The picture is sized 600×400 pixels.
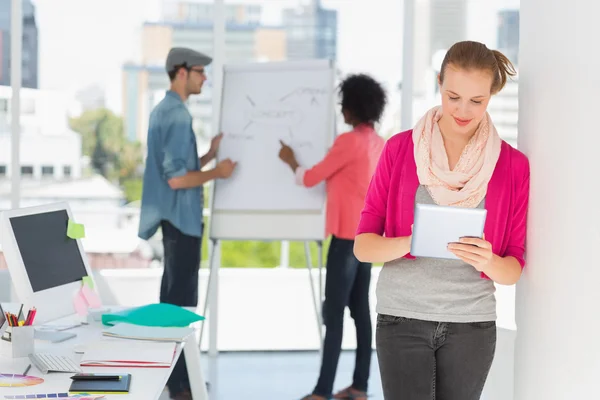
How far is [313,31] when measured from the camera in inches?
202

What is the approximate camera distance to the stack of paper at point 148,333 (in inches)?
104

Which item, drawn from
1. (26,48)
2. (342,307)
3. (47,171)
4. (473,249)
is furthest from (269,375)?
(473,249)

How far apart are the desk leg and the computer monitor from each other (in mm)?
412

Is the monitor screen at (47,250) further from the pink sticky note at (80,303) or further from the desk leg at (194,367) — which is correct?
the desk leg at (194,367)

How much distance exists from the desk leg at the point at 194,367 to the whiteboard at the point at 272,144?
165 cm

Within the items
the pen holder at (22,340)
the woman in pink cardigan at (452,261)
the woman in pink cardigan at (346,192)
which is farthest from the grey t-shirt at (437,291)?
the woman in pink cardigan at (346,192)

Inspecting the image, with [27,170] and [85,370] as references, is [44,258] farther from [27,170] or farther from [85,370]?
[27,170]

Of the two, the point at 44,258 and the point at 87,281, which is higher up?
the point at 44,258

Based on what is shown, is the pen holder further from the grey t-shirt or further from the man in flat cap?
the man in flat cap

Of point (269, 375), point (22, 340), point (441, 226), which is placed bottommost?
point (269, 375)

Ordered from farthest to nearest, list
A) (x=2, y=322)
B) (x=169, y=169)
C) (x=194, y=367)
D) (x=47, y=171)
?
(x=47, y=171)
(x=169, y=169)
(x=194, y=367)
(x=2, y=322)

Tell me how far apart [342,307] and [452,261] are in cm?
205

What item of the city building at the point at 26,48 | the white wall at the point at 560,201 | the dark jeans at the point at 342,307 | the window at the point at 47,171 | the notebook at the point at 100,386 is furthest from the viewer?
the window at the point at 47,171

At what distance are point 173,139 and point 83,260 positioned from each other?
1.37 metres
